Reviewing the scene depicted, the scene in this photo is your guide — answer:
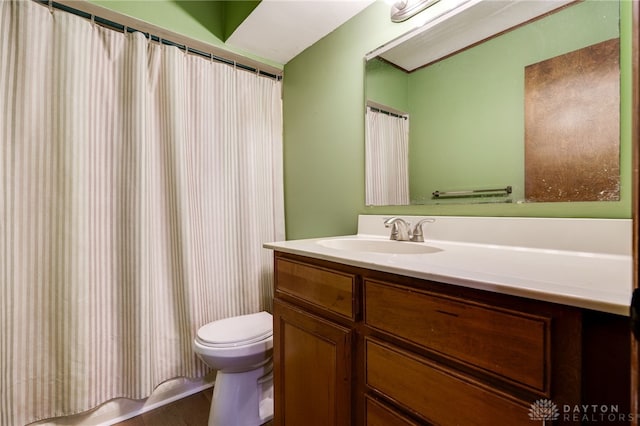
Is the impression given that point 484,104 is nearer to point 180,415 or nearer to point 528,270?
point 528,270

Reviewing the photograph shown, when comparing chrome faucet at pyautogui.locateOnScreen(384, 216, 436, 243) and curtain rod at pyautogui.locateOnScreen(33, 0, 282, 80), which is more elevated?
curtain rod at pyautogui.locateOnScreen(33, 0, 282, 80)

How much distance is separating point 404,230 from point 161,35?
5.53 feet

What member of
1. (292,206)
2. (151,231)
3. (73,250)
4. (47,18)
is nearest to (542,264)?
(292,206)

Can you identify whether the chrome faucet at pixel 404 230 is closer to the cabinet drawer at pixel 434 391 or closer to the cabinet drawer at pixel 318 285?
the cabinet drawer at pixel 318 285

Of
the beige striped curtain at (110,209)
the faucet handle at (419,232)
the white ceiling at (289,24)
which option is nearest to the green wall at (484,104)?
the faucet handle at (419,232)

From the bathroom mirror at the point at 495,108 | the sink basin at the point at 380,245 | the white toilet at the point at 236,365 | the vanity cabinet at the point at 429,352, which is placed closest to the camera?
the vanity cabinet at the point at 429,352

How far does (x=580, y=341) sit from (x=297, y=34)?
6.03 feet

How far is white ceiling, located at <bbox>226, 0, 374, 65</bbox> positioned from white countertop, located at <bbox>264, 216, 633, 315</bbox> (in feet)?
4.17

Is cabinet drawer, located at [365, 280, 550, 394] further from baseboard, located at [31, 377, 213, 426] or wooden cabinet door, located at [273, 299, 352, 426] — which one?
baseboard, located at [31, 377, 213, 426]

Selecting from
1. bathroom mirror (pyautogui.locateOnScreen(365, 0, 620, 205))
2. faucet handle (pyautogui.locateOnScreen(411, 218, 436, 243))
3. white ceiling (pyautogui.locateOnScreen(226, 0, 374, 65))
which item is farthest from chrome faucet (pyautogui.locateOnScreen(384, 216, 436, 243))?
white ceiling (pyautogui.locateOnScreen(226, 0, 374, 65))

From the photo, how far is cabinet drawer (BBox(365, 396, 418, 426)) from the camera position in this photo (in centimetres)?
69

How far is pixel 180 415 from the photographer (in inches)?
57.8

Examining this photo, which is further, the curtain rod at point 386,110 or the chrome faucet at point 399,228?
the curtain rod at point 386,110

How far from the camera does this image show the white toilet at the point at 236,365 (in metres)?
1.25
